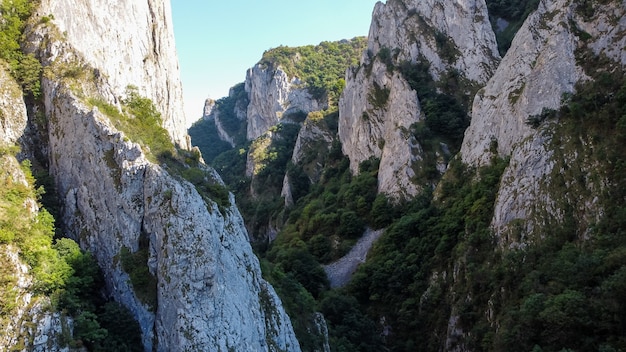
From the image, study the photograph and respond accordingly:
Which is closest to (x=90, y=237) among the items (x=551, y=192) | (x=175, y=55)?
(x=175, y=55)

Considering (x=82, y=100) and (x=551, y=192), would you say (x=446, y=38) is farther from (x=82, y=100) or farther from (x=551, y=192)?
(x=82, y=100)

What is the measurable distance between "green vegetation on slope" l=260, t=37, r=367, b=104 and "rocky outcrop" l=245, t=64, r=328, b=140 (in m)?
2.15

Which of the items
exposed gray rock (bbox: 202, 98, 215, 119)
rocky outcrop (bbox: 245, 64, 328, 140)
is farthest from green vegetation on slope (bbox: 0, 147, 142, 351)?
exposed gray rock (bbox: 202, 98, 215, 119)

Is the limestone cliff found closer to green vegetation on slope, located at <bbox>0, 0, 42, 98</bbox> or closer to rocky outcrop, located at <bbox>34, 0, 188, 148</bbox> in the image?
green vegetation on slope, located at <bbox>0, 0, 42, 98</bbox>

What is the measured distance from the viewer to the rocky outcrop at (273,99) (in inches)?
4690

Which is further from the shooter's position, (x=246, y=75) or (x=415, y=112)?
(x=246, y=75)

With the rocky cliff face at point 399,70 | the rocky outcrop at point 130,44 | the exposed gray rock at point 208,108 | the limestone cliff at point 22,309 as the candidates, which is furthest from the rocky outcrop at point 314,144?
the exposed gray rock at point 208,108

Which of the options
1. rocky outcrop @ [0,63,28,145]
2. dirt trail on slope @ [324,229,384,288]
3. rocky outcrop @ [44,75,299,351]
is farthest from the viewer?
dirt trail on slope @ [324,229,384,288]

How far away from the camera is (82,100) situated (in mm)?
25703

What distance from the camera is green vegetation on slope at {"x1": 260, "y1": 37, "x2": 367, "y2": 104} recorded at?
120188 millimetres

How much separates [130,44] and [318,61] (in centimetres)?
10274

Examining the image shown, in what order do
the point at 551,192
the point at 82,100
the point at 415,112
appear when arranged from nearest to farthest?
the point at 82,100 → the point at 551,192 → the point at 415,112

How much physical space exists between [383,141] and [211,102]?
134750 millimetres

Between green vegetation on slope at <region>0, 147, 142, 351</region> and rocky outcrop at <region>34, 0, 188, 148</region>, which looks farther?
rocky outcrop at <region>34, 0, 188, 148</region>
